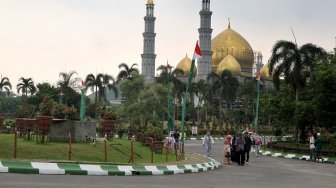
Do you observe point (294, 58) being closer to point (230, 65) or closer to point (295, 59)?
point (295, 59)

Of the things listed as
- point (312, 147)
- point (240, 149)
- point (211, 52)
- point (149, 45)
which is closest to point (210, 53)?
point (211, 52)

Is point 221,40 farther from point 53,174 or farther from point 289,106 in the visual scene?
point 53,174

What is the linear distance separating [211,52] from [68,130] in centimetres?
10687

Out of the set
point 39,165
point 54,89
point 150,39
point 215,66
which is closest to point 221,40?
point 215,66

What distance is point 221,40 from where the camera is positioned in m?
139

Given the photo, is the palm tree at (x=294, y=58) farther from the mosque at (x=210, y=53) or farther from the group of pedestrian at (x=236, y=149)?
the mosque at (x=210, y=53)

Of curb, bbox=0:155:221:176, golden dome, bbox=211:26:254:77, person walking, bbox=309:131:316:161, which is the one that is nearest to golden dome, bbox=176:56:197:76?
golden dome, bbox=211:26:254:77

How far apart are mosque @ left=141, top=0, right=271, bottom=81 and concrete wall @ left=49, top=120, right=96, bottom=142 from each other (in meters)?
102

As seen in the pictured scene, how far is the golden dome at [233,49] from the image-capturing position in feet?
452

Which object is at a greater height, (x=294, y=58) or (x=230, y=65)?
(x=230, y=65)

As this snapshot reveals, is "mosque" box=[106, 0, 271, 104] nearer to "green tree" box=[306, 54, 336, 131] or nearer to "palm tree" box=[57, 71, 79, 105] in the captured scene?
"palm tree" box=[57, 71, 79, 105]

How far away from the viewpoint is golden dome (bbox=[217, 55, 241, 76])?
13012cm

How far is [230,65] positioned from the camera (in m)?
131

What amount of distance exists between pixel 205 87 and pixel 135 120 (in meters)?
34.7
